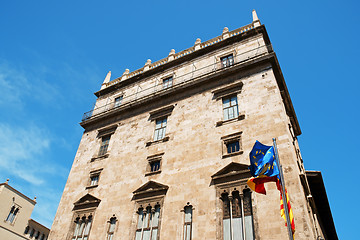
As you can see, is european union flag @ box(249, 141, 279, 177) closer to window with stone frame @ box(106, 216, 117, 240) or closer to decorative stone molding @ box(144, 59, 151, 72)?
window with stone frame @ box(106, 216, 117, 240)

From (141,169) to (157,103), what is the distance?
256 inches

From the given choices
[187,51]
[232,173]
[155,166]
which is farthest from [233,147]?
[187,51]

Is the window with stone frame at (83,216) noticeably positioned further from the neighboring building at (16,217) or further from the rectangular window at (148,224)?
the neighboring building at (16,217)

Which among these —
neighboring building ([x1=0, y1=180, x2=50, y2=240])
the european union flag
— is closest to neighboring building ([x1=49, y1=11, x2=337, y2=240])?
the european union flag

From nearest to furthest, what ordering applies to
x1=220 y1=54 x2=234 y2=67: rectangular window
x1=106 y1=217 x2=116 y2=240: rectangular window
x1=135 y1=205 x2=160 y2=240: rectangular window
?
x1=135 y1=205 x2=160 y2=240: rectangular window → x1=106 y1=217 x2=116 y2=240: rectangular window → x1=220 y1=54 x2=234 y2=67: rectangular window

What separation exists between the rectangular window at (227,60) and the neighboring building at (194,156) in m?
0.10

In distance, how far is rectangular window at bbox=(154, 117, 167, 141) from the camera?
73.4 ft

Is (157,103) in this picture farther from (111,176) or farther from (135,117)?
(111,176)

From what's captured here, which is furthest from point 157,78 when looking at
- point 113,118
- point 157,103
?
point 113,118

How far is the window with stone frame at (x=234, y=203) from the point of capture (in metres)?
14.9

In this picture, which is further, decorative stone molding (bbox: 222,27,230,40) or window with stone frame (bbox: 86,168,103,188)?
decorative stone molding (bbox: 222,27,230,40)

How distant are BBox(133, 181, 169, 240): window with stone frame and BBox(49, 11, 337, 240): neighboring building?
0.06 meters

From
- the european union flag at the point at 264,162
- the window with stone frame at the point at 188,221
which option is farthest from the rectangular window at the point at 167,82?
the european union flag at the point at 264,162

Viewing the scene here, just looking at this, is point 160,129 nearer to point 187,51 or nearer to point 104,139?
point 104,139
